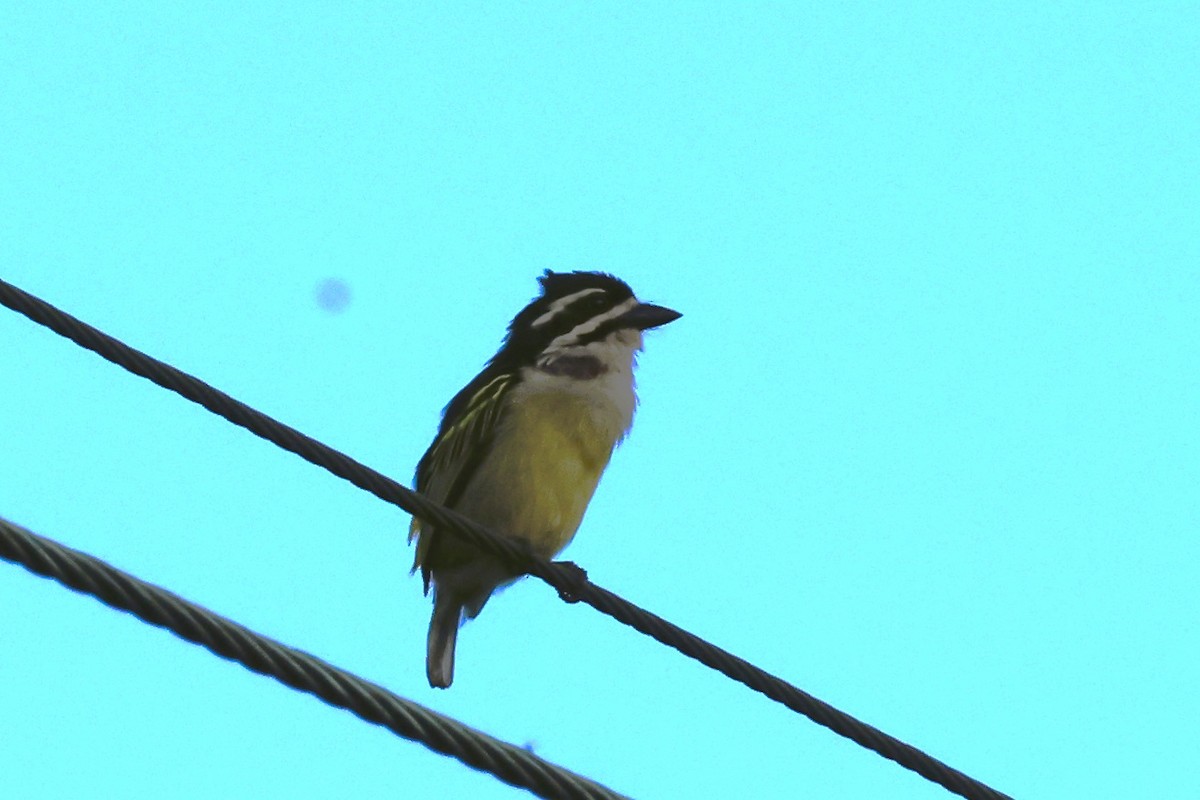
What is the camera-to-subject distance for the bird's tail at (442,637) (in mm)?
8961

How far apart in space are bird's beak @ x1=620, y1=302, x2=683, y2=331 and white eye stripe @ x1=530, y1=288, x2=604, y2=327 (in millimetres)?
265

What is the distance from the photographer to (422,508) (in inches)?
225

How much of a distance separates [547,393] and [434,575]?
1094mm

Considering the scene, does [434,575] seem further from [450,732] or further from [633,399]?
[450,732]

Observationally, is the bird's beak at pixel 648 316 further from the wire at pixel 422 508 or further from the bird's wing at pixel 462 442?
the wire at pixel 422 508

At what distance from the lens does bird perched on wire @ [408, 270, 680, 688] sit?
27.7 ft

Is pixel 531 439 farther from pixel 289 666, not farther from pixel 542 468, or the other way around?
pixel 289 666

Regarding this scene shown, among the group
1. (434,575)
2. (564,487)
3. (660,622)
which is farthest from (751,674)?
(434,575)

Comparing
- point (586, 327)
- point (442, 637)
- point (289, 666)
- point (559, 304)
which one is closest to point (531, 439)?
point (586, 327)

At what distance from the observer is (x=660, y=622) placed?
18.5ft

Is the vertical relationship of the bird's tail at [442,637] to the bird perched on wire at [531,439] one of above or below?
below

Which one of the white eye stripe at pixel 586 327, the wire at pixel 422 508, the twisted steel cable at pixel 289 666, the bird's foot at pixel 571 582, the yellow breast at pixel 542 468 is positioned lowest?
the twisted steel cable at pixel 289 666

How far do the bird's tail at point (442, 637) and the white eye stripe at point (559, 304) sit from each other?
4.38 ft

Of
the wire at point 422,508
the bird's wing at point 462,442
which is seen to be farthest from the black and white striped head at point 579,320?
the wire at point 422,508
